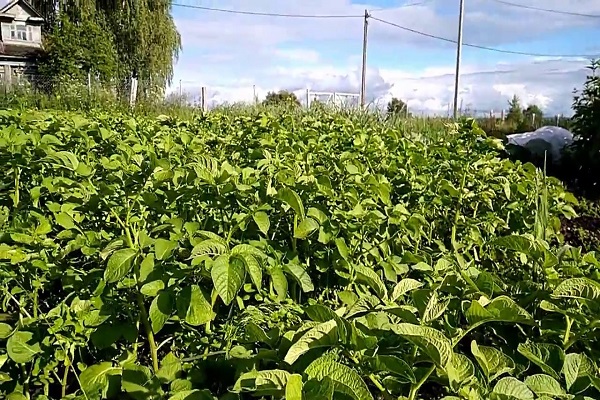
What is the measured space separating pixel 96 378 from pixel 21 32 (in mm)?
28496

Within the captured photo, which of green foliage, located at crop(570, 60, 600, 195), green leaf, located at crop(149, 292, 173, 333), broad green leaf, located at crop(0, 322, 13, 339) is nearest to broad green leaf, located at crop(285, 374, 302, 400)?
green leaf, located at crop(149, 292, 173, 333)

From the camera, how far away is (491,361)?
0.88 meters

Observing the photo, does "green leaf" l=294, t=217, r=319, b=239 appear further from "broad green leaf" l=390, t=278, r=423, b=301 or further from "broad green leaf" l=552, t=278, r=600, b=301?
"broad green leaf" l=552, t=278, r=600, b=301

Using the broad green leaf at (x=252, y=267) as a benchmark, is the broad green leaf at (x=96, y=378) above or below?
below

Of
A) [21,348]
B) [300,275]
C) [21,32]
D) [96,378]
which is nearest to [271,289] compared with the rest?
[300,275]

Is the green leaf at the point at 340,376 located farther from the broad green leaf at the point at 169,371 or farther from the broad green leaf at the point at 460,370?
the broad green leaf at the point at 169,371

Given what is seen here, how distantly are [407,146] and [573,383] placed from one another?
77.0 inches

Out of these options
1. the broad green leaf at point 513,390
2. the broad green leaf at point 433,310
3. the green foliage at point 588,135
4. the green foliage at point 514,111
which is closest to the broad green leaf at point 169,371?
the broad green leaf at point 433,310

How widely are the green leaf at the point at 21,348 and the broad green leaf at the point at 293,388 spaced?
28.7 inches

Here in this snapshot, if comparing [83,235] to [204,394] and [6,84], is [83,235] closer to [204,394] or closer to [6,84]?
[204,394]

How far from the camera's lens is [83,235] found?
1423 millimetres

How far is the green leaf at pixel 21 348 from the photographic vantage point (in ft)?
3.93

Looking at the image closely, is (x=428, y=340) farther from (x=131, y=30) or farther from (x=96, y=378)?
(x=131, y=30)

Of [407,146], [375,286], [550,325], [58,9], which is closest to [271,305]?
[375,286]
